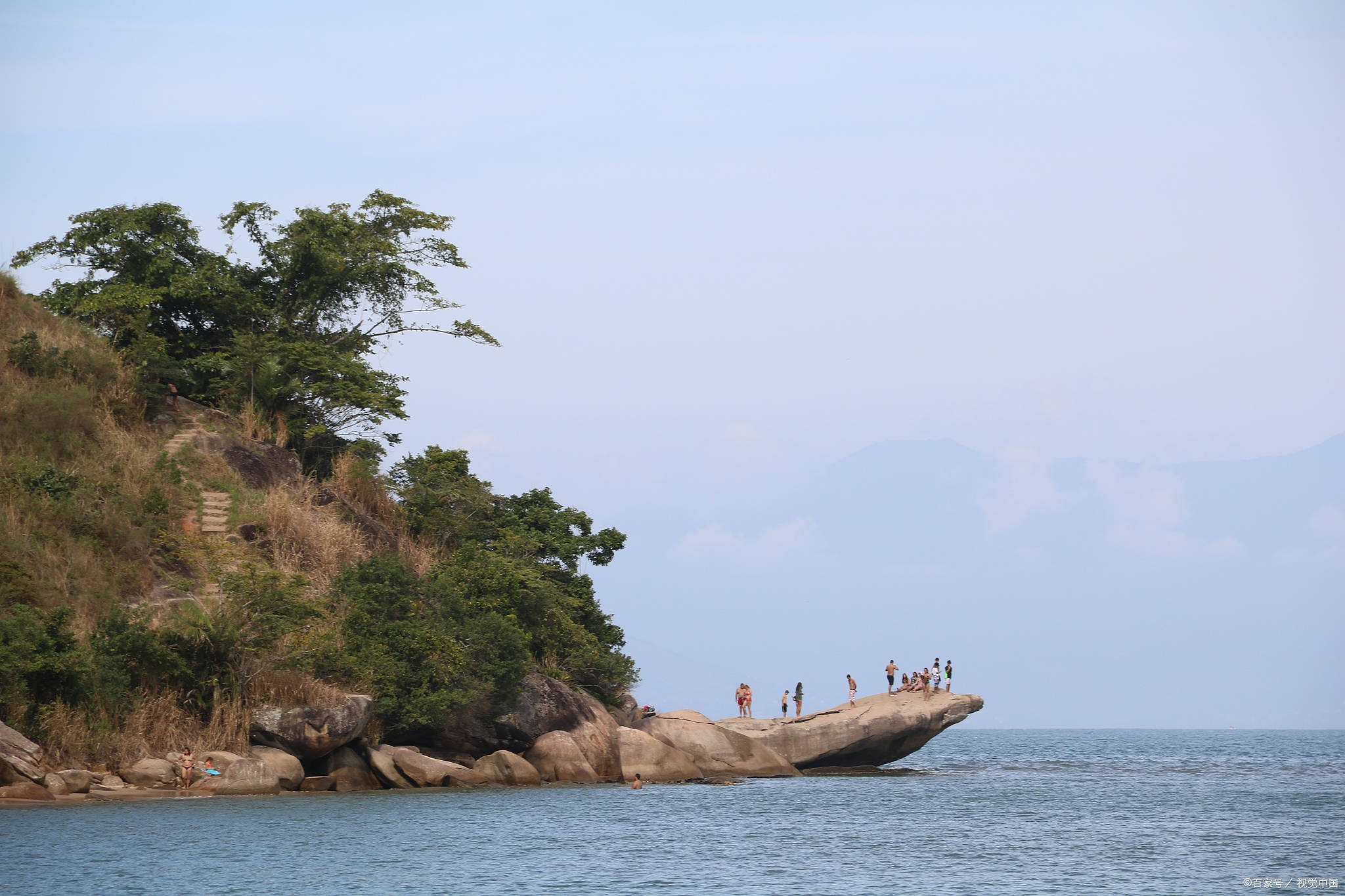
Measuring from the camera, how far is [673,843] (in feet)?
93.7

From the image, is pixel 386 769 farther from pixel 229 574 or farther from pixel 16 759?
pixel 16 759

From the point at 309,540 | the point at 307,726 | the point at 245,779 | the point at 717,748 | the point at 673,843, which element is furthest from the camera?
the point at 717,748

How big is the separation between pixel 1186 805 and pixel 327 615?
1047 inches

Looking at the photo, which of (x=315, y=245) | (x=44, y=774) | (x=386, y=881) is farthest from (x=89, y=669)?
(x=315, y=245)

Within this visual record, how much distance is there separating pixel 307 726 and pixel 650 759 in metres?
14.1

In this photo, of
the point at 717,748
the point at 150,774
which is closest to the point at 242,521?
the point at 150,774

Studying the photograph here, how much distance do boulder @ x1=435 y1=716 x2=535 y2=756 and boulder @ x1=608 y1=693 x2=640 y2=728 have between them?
5.63 meters

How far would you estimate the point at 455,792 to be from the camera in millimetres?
36125

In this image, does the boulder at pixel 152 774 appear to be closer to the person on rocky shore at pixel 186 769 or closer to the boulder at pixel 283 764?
the person on rocky shore at pixel 186 769

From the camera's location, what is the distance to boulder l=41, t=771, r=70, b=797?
28.7m

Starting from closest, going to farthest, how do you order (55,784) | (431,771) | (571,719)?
(55,784) → (431,771) → (571,719)

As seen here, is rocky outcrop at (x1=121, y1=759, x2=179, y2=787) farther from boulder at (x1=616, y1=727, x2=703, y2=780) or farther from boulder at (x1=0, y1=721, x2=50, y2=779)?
boulder at (x1=616, y1=727, x2=703, y2=780)

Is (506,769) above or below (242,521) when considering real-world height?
below

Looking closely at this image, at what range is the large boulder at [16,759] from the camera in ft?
92.2
